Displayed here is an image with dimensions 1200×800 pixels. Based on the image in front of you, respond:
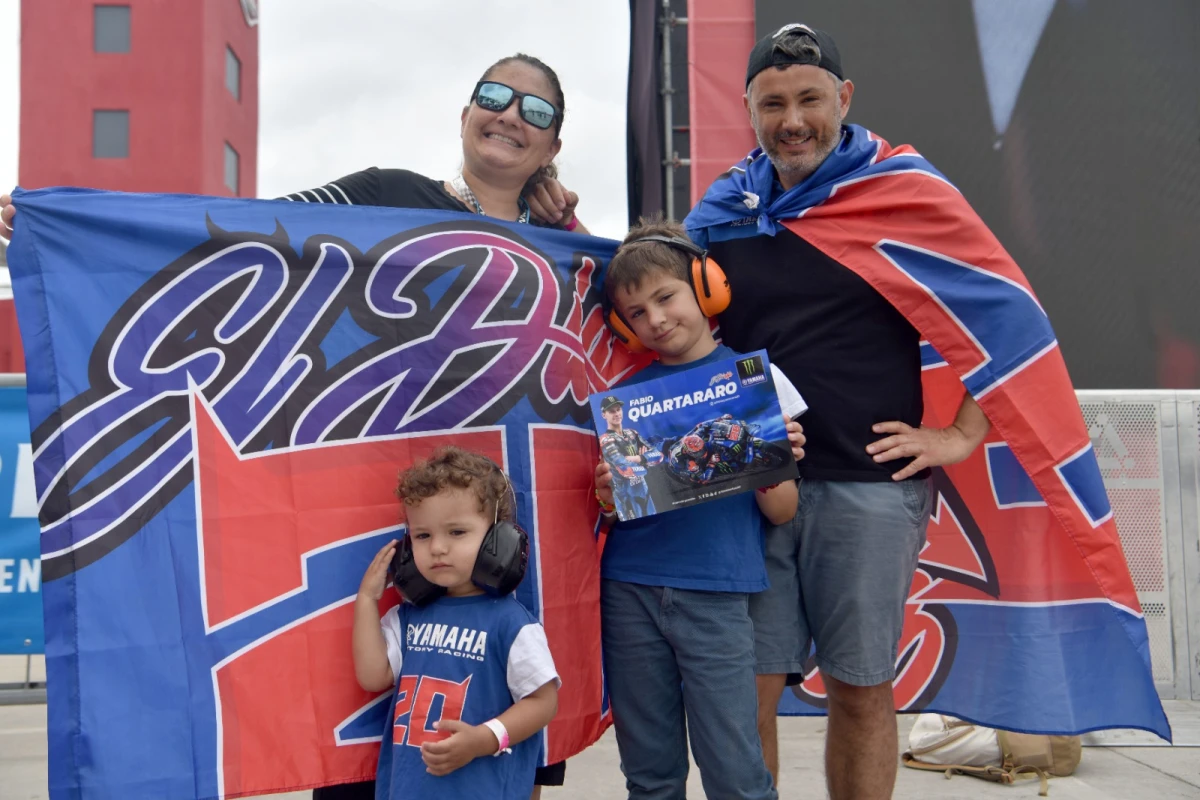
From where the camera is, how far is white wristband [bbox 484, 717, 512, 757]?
218 cm

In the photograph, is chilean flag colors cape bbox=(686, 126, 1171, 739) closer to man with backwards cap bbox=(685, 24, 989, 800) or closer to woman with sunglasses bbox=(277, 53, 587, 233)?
man with backwards cap bbox=(685, 24, 989, 800)

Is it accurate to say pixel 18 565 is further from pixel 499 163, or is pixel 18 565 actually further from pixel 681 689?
pixel 681 689

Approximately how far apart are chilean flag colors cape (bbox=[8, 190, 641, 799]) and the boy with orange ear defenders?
0.15 m

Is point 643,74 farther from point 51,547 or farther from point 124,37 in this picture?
point 124,37

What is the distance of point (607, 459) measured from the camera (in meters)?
2.47

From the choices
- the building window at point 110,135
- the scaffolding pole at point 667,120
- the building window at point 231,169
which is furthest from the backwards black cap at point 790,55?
the building window at point 231,169

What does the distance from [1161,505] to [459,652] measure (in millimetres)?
4403

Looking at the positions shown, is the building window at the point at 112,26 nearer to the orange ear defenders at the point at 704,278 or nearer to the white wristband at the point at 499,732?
the orange ear defenders at the point at 704,278

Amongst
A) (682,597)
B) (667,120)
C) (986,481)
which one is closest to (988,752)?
(986,481)

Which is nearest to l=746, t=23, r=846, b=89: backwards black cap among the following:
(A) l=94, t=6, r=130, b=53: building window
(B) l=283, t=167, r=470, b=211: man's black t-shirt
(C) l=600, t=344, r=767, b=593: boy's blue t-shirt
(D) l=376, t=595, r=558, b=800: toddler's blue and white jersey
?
(C) l=600, t=344, r=767, b=593: boy's blue t-shirt

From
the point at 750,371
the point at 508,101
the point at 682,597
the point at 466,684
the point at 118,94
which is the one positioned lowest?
the point at 466,684

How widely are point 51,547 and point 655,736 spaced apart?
1.47 meters

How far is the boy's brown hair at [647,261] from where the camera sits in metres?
2.54

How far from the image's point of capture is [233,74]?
93.9 feet
